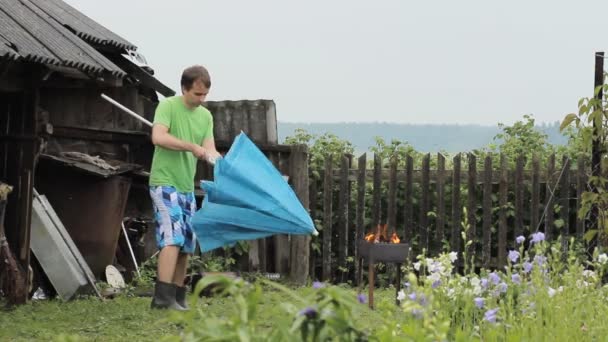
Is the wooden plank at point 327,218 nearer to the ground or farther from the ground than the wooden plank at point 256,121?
nearer to the ground

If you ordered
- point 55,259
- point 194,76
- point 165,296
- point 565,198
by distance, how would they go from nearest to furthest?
point 194,76 → point 165,296 → point 55,259 → point 565,198

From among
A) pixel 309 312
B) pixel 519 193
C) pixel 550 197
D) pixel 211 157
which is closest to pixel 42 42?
pixel 211 157

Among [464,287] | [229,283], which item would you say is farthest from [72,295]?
[229,283]

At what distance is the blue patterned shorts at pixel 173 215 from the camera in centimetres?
866

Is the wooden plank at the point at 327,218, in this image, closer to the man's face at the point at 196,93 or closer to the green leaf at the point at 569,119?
the man's face at the point at 196,93

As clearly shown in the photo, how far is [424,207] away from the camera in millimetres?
12688

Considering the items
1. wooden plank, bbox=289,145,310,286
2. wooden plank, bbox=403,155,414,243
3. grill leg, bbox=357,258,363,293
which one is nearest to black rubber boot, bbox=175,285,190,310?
wooden plank, bbox=289,145,310,286

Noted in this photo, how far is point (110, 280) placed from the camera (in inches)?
428

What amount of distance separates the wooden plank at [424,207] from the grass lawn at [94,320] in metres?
3.34

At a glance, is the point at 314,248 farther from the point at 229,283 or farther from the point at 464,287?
the point at 229,283

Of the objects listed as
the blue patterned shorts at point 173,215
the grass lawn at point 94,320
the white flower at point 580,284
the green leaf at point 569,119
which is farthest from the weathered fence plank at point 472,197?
the white flower at point 580,284

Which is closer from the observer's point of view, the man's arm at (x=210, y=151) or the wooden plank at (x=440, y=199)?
the man's arm at (x=210, y=151)

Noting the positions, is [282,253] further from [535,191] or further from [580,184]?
[580,184]

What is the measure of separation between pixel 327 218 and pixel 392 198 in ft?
2.27
